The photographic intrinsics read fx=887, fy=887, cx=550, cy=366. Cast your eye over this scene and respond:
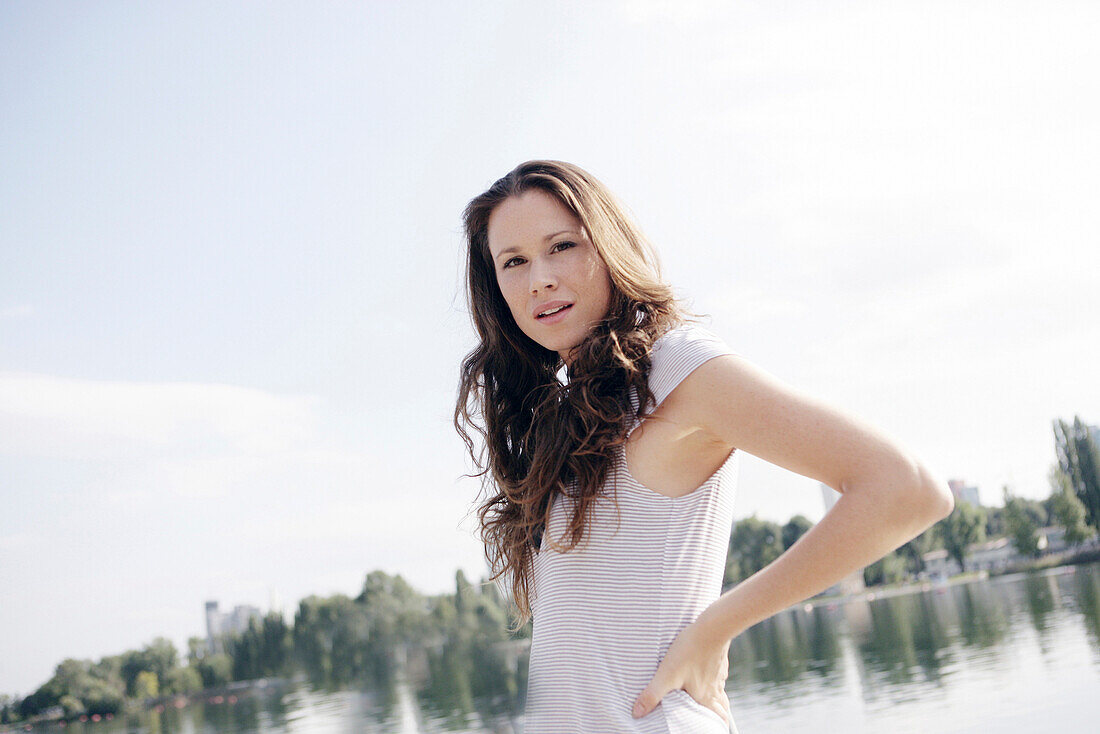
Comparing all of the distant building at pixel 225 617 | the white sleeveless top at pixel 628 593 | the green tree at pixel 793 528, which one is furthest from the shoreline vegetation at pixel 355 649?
the white sleeveless top at pixel 628 593

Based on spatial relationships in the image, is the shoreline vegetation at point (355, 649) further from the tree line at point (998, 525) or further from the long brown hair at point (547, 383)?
the long brown hair at point (547, 383)

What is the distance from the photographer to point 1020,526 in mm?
46156

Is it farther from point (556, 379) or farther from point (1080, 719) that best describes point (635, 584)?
point (1080, 719)

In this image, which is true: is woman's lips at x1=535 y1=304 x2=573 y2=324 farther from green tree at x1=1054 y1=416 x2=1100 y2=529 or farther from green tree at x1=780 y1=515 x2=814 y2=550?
green tree at x1=780 y1=515 x2=814 y2=550

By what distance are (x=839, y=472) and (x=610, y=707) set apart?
15.5 inches

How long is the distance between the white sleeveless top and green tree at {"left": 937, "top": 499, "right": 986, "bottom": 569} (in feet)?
175

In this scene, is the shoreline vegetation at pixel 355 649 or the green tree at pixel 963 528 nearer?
the shoreline vegetation at pixel 355 649

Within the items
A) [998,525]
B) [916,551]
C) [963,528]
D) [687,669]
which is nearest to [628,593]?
[687,669]

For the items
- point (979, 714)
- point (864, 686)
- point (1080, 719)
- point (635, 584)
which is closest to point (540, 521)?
point (635, 584)

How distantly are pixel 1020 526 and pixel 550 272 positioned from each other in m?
51.7

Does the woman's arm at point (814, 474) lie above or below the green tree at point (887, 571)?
above

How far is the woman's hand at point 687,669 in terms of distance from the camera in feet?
3.45

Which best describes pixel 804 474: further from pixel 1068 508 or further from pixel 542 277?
pixel 1068 508

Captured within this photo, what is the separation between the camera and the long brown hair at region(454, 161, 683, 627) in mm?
1194
